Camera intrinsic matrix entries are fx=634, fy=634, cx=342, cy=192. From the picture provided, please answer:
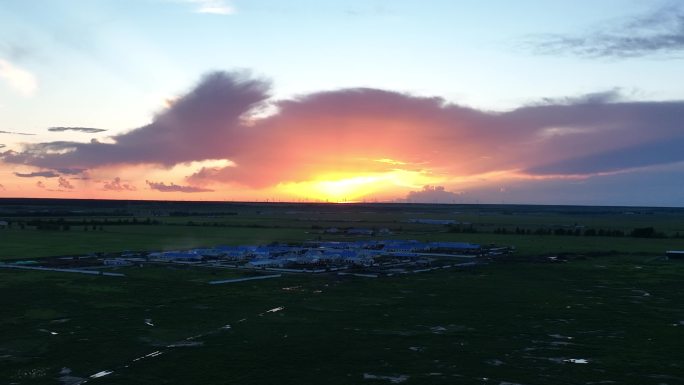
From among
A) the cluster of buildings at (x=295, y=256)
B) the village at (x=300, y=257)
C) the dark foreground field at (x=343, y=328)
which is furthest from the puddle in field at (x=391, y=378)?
the cluster of buildings at (x=295, y=256)

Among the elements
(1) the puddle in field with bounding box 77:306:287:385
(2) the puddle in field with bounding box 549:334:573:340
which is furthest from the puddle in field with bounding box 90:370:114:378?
(2) the puddle in field with bounding box 549:334:573:340

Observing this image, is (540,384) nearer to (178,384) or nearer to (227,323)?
(178,384)

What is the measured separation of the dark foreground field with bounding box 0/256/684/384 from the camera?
23.6m

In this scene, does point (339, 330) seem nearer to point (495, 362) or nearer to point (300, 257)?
point (495, 362)

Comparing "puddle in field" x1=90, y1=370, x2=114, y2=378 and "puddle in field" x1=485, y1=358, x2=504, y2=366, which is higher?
"puddle in field" x1=485, y1=358, x2=504, y2=366

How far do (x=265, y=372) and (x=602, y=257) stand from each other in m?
58.4

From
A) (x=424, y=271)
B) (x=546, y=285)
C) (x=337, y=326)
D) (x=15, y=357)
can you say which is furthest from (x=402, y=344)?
(x=424, y=271)

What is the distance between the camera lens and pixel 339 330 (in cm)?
3086

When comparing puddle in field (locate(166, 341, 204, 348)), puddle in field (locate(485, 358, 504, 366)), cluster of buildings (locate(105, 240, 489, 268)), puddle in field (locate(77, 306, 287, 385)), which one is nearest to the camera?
puddle in field (locate(77, 306, 287, 385))

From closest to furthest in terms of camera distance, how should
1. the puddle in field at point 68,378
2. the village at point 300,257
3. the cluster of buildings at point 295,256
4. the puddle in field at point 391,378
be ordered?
the puddle in field at point 68,378, the puddle in field at point 391,378, the village at point 300,257, the cluster of buildings at point 295,256

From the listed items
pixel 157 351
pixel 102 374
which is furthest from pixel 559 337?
pixel 102 374

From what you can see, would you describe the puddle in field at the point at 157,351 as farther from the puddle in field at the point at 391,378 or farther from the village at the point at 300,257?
the village at the point at 300,257

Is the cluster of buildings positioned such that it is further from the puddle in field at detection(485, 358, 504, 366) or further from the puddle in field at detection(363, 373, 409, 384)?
the puddle in field at detection(363, 373, 409, 384)

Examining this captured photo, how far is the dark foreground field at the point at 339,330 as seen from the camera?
23562 millimetres
